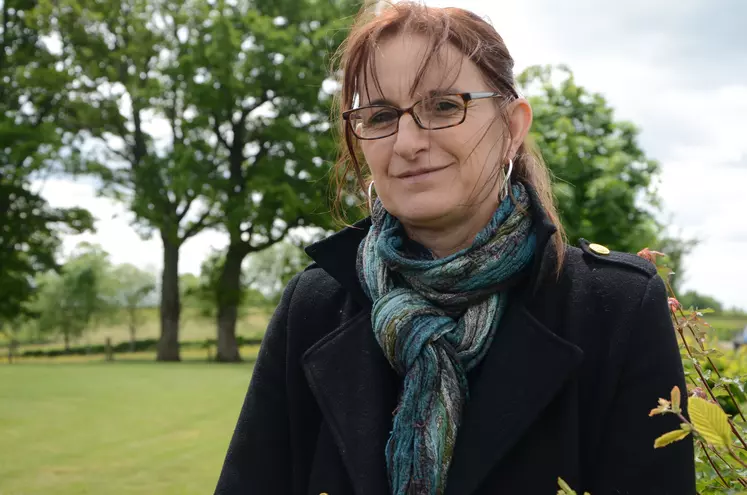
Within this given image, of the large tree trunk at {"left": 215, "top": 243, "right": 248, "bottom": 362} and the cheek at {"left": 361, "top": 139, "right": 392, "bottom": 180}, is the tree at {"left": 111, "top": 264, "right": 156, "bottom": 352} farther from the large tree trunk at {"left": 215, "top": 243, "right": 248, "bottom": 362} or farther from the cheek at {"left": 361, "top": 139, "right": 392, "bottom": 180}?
the cheek at {"left": 361, "top": 139, "right": 392, "bottom": 180}

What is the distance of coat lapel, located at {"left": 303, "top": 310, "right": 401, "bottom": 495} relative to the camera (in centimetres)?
206

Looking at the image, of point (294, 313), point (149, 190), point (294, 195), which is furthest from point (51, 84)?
point (294, 313)

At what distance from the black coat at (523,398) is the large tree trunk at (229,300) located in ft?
97.2

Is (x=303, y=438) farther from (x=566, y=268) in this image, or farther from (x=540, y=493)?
(x=566, y=268)

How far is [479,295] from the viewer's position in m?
2.08

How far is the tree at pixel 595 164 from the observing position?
82.6ft

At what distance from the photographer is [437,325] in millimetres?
2053

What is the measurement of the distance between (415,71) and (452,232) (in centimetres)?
47

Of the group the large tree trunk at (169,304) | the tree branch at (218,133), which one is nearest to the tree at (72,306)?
the large tree trunk at (169,304)

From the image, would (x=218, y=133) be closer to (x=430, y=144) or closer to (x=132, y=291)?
(x=132, y=291)

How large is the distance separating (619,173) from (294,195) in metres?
11.6

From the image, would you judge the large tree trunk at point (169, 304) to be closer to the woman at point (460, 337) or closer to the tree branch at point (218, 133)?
the tree branch at point (218, 133)

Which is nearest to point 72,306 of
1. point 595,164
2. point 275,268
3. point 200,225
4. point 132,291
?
point 132,291

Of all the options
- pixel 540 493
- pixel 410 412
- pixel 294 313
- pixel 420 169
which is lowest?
pixel 540 493
